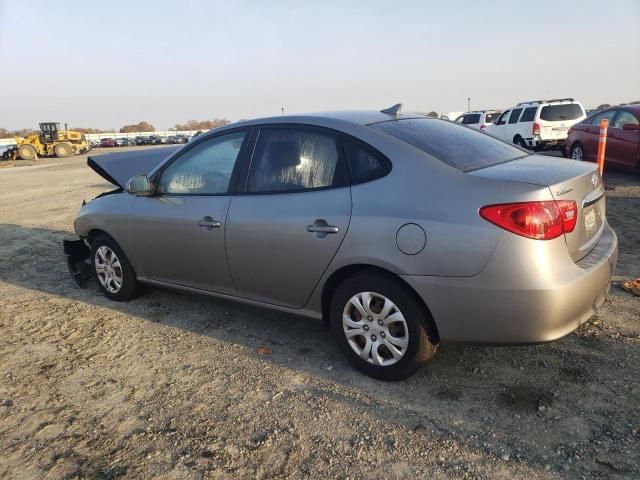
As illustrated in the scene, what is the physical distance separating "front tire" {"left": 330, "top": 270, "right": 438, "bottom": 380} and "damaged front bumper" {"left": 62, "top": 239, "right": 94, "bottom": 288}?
344cm

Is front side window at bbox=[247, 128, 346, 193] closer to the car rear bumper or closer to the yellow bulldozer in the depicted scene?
the car rear bumper

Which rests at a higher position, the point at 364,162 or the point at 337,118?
the point at 337,118

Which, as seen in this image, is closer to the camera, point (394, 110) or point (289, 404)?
point (289, 404)

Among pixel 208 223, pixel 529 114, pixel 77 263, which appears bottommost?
pixel 77 263

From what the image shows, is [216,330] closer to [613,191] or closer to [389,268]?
[389,268]

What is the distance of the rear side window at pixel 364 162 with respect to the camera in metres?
3.20

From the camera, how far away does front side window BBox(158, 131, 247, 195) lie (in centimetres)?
402

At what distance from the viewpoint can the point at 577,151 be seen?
11992 mm

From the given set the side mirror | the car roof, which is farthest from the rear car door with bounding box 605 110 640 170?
the side mirror

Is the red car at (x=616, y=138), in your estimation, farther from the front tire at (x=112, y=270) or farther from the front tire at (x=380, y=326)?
the front tire at (x=112, y=270)

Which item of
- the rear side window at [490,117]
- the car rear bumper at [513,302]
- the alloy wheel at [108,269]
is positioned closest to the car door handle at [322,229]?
the car rear bumper at [513,302]

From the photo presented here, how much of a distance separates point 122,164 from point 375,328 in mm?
3852

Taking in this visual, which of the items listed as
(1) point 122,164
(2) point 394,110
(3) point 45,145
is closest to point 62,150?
(3) point 45,145

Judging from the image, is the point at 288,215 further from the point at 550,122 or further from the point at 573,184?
the point at 550,122
